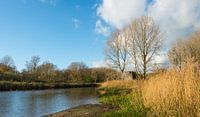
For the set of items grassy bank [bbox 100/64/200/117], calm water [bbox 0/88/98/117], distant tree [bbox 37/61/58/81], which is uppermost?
distant tree [bbox 37/61/58/81]

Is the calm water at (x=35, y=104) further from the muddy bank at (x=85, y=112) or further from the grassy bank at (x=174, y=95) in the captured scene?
the grassy bank at (x=174, y=95)

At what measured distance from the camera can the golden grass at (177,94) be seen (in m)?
8.97

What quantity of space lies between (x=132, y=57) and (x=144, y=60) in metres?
3.93

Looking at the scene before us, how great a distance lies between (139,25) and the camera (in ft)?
156

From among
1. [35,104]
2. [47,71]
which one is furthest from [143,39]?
[47,71]

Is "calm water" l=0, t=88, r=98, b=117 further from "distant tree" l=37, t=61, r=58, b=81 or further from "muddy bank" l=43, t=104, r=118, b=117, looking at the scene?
"distant tree" l=37, t=61, r=58, b=81

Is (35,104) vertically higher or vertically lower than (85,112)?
lower

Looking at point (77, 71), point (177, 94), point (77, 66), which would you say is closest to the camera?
point (177, 94)

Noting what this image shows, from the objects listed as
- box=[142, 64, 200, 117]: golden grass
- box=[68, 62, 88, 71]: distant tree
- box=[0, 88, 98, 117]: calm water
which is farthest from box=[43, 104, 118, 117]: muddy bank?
box=[68, 62, 88, 71]: distant tree

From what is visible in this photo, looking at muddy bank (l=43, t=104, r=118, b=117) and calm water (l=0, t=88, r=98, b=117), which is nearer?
muddy bank (l=43, t=104, r=118, b=117)

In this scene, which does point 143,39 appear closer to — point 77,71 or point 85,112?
point 85,112

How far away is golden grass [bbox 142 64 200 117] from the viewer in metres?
8.97

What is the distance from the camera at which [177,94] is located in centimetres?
977

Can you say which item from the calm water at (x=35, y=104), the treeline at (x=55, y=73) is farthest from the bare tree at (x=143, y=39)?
the treeline at (x=55, y=73)
